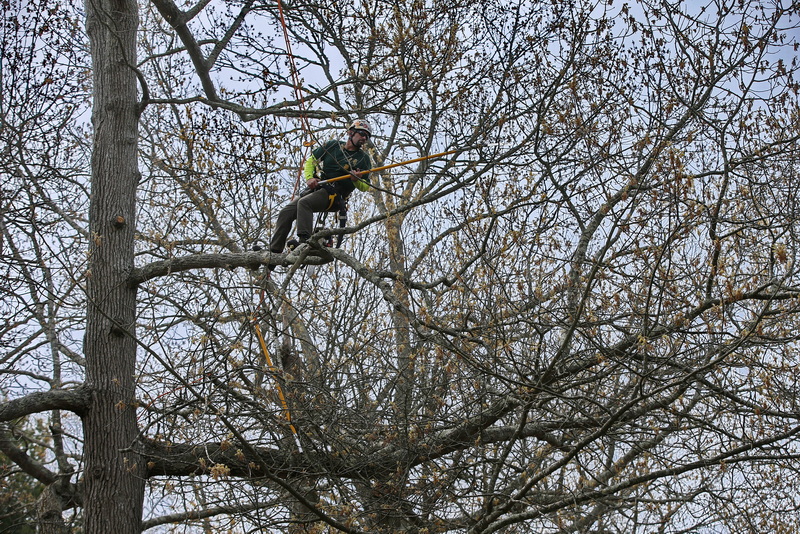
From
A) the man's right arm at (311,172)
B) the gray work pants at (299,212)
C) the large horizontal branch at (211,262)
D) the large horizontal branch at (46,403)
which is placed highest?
the man's right arm at (311,172)

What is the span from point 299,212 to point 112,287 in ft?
6.97

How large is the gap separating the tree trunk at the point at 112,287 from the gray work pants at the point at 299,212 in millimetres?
1603

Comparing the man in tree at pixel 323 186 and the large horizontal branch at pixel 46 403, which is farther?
the man in tree at pixel 323 186

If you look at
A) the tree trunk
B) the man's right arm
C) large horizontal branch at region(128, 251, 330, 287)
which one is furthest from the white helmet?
the tree trunk

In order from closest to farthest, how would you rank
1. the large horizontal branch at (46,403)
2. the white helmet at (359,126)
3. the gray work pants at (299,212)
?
the large horizontal branch at (46,403) < the white helmet at (359,126) < the gray work pants at (299,212)

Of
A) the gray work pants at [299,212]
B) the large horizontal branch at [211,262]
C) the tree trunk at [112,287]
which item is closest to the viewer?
the tree trunk at [112,287]

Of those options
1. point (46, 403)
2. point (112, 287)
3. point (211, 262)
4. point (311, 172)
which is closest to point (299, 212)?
point (311, 172)

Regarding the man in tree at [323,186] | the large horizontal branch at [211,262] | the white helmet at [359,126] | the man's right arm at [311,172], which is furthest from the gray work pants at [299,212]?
the white helmet at [359,126]

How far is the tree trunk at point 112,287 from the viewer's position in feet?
22.7

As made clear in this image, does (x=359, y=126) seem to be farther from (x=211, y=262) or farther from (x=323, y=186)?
(x=211, y=262)

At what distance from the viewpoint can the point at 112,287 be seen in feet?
25.6

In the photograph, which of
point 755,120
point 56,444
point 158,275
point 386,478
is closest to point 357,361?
point 386,478

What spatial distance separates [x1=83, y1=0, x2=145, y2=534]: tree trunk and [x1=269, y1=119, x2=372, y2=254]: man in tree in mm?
1698

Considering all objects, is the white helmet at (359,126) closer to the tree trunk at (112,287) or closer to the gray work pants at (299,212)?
the gray work pants at (299,212)
